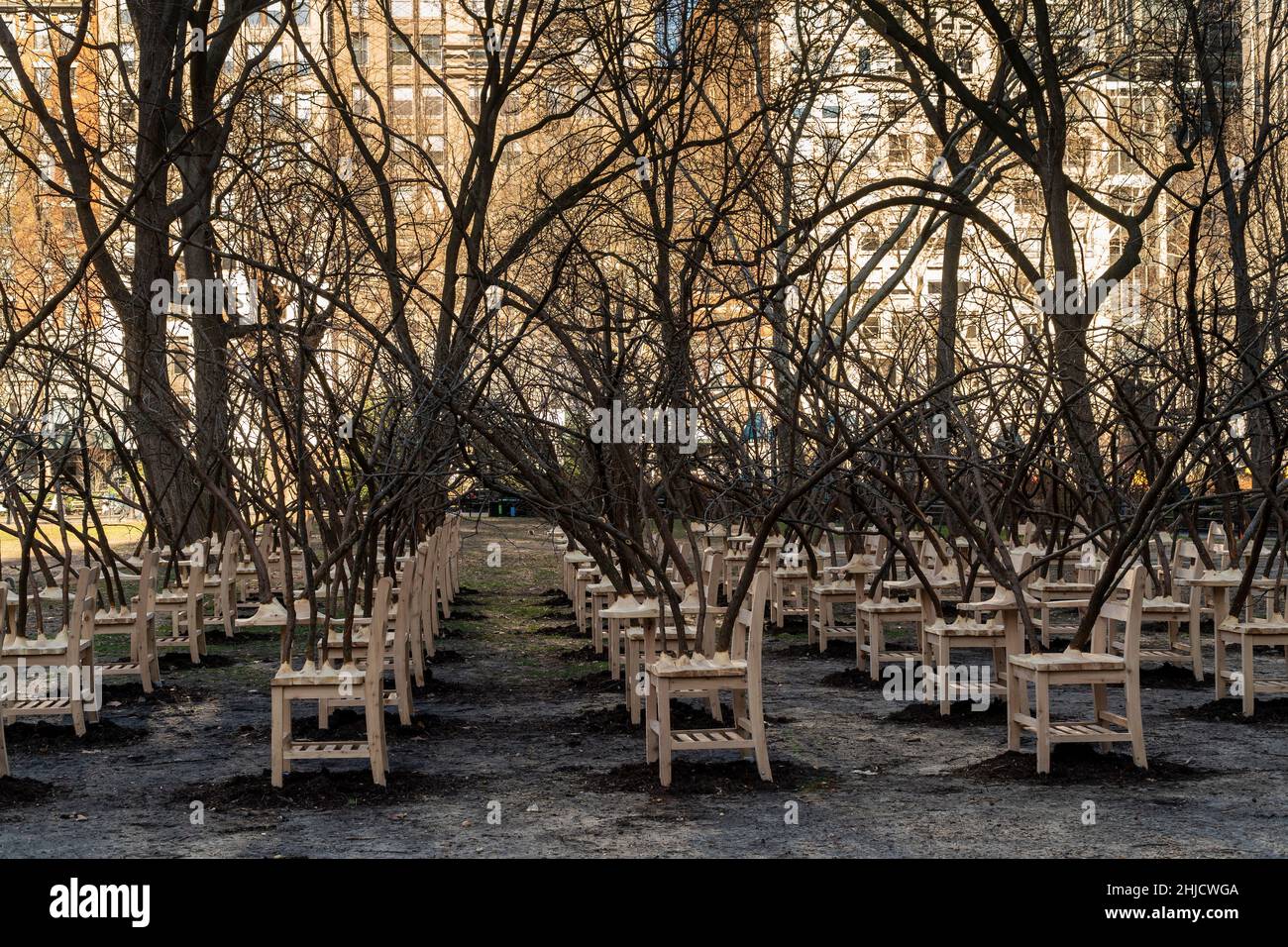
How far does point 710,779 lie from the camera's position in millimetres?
8289

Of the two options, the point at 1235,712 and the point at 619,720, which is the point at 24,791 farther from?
the point at 1235,712

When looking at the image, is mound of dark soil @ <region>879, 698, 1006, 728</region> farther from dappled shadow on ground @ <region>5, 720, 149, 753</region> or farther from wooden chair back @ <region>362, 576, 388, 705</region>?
dappled shadow on ground @ <region>5, 720, 149, 753</region>

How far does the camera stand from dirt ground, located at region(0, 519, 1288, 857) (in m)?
6.89

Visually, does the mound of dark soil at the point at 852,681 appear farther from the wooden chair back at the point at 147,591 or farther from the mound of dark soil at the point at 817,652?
the wooden chair back at the point at 147,591

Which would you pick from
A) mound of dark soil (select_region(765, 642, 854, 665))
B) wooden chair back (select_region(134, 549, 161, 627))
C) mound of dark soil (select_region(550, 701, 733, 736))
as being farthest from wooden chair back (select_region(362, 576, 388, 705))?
mound of dark soil (select_region(765, 642, 854, 665))

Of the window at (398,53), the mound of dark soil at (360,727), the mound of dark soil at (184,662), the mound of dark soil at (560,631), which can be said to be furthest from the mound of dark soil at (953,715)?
the window at (398,53)

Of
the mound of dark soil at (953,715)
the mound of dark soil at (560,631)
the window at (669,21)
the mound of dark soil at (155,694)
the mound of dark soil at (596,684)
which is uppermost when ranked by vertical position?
the window at (669,21)

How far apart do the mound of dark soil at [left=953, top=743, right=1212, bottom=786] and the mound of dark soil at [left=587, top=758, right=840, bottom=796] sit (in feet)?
2.77

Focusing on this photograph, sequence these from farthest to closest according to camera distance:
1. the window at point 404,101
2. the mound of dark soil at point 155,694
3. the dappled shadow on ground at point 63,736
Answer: the window at point 404,101 < the mound of dark soil at point 155,694 < the dappled shadow on ground at point 63,736

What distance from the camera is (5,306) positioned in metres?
11.2

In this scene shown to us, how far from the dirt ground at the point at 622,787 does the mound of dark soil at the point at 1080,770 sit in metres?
0.02

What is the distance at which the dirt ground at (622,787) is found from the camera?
689 centimetres

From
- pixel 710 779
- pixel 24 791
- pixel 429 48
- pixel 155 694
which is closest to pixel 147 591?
pixel 155 694

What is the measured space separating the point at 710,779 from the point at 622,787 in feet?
1.55
